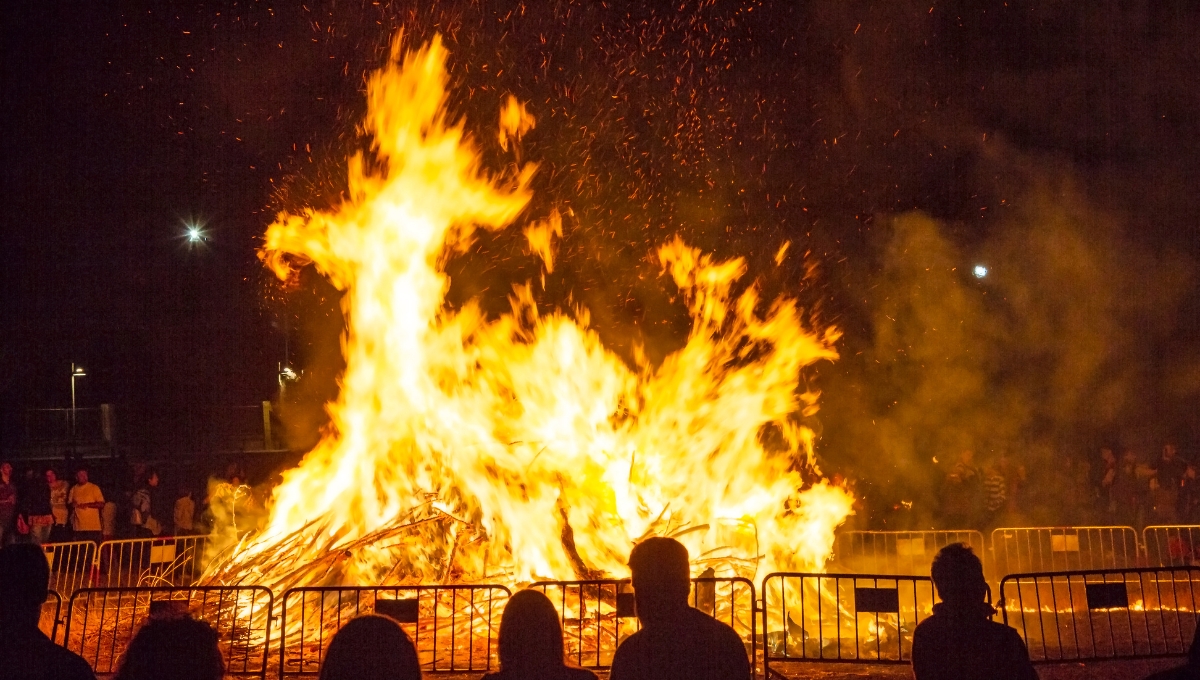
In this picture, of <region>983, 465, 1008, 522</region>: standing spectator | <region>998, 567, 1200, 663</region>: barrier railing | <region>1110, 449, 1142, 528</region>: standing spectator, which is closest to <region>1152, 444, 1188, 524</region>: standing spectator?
<region>1110, 449, 1142, 528</region>: standing spectator

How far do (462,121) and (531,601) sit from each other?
26.0 feet

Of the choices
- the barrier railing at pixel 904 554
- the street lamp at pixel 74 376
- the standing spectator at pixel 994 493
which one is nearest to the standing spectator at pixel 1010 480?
the standing spectator at pixel 994 493

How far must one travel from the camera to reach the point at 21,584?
3.22 m

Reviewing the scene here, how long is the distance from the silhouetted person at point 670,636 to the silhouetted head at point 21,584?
84.1 inches

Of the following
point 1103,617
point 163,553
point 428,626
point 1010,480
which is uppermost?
point 1010,480

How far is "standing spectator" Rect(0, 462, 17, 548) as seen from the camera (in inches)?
472

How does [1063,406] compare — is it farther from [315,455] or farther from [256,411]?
[256,411]

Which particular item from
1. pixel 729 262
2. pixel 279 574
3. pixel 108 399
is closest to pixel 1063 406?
pixel 729 262

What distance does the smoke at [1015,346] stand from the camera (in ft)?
51.4

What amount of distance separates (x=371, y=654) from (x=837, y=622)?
5.64 m

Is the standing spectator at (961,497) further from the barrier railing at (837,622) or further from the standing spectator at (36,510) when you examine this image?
the standing spectator at (36,510)

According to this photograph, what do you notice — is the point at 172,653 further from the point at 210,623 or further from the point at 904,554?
the point at 904,554

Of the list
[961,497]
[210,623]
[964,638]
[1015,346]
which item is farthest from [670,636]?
[1015,346]

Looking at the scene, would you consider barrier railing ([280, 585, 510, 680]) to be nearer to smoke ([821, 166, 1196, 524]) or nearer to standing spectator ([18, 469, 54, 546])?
standing spectator ([18, 469, 54, 546])
